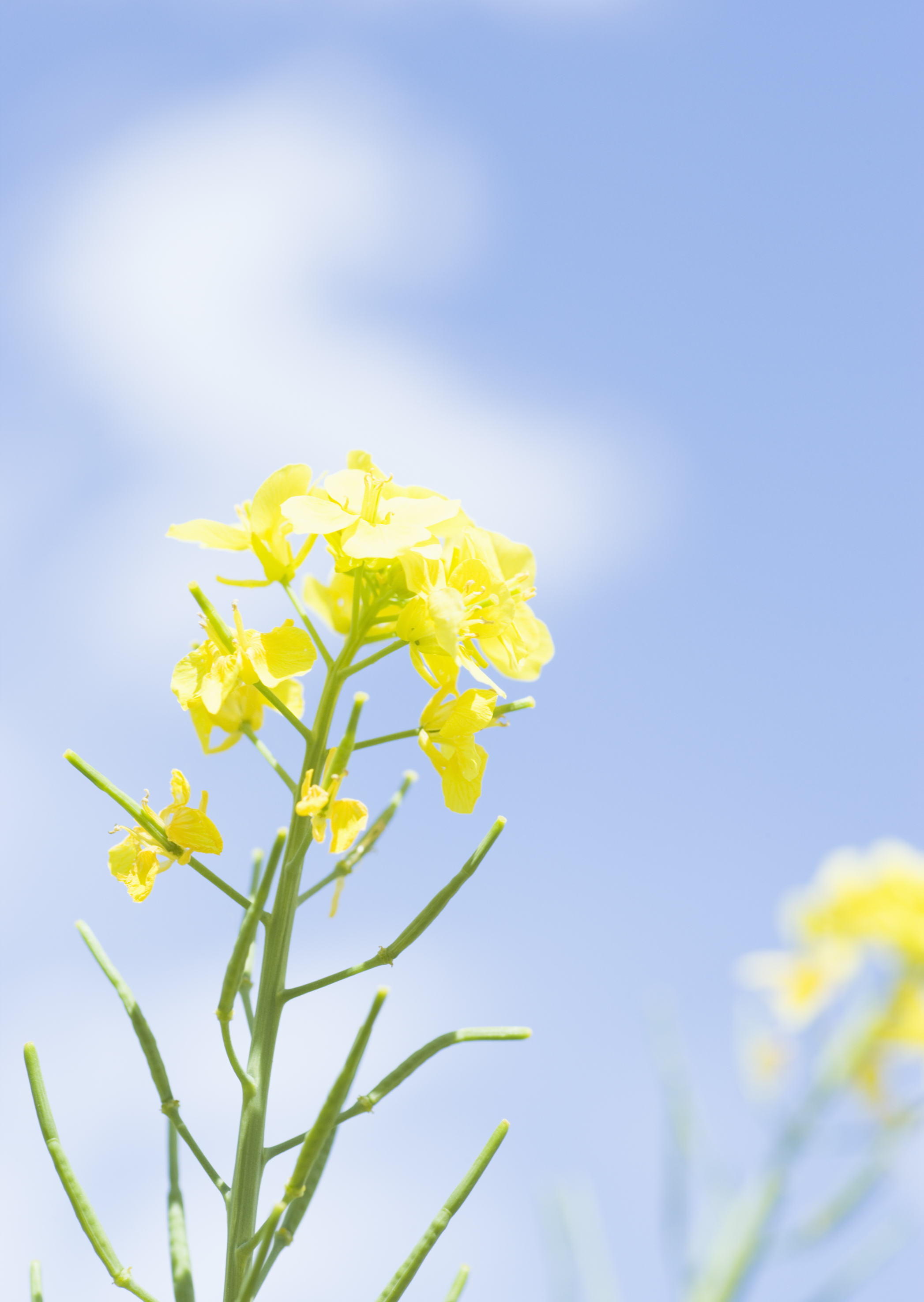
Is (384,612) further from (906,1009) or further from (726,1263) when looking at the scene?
(906,1009)

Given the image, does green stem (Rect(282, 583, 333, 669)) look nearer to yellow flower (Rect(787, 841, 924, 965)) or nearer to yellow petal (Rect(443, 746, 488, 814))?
yellow petal (Rect(443, 746, 488, 814))

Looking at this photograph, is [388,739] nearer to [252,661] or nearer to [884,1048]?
[252,661]

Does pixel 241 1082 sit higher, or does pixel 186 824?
pixel 186 824

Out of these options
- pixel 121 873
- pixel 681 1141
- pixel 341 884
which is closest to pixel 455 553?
pixel 341 884

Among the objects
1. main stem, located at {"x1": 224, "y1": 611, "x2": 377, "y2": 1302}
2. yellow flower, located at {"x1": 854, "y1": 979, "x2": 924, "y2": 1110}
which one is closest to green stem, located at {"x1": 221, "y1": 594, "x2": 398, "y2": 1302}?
main stem, located at {"x1": 224, "y1": 611, "x2": 377, "y2": 1302}

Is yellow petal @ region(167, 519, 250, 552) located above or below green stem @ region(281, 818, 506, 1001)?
above

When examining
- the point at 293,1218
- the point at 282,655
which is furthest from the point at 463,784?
the point at 293,1218

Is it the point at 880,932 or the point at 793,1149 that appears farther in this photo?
the point at 880,932
